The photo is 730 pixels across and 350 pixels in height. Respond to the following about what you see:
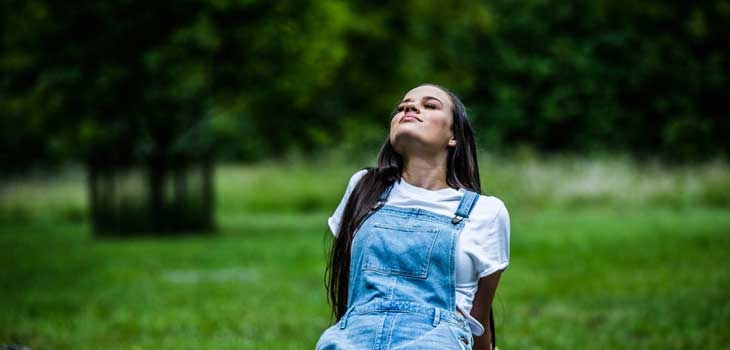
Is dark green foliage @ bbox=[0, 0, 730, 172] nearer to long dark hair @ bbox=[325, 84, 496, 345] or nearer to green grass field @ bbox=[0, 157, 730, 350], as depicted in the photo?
long dark hair @ bbox=[325, 84, 496, 345]

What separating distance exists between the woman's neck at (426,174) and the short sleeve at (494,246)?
29 cm

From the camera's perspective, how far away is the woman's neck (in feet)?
11.7

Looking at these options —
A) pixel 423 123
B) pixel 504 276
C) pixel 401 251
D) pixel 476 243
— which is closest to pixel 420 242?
pixel 401 251

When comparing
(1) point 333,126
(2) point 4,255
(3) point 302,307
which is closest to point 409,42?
(1) point 333,126

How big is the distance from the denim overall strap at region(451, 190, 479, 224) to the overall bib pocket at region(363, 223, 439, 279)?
0.10m

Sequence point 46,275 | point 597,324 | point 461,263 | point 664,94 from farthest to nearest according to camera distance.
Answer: point 664,94 → point 46,275 → point 597,324 → point 461,263

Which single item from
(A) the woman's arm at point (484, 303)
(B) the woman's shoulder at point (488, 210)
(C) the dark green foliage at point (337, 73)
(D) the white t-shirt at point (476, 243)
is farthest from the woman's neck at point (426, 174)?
(C) the dark green foliage at point (337, 73)

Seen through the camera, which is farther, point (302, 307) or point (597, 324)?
point (302, 307)

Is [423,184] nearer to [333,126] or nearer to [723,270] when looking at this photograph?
[723,270]

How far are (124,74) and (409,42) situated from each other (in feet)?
29.3

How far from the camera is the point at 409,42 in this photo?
23.3m

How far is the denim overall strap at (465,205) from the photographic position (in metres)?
3.36

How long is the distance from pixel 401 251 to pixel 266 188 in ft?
71.3

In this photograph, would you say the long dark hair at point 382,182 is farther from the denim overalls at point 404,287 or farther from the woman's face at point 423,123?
the denim overalls at point 404,287
